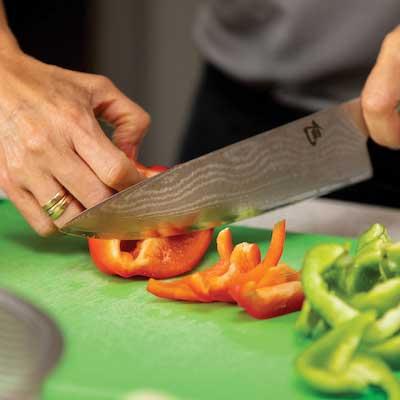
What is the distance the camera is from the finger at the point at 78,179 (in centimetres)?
158

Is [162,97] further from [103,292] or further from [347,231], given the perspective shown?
[103,292]

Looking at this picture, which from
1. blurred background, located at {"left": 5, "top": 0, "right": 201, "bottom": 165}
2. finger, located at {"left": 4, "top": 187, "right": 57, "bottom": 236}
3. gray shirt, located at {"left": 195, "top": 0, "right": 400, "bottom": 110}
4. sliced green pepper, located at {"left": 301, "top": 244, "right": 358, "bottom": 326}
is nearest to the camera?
sliced green pepper, located at {"left": 301, "top": 244, "right": 358, "bottom": 326}

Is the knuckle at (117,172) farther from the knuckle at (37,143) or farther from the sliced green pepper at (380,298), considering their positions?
the sliced green pepper at (380,298)

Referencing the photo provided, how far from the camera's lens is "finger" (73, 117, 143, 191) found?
1569 mm

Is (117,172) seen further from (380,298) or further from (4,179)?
(380,298)

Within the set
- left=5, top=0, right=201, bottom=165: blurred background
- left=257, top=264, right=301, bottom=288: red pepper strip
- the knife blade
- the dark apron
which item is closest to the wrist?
the knife blade

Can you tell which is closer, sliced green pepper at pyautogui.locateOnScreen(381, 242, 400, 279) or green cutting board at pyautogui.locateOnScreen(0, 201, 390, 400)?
green cutting board at pyautogui.locateOnScreen(0, 201, 390, 400)

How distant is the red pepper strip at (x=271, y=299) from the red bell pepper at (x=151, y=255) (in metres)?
0.20

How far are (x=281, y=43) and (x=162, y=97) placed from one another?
6.12ft

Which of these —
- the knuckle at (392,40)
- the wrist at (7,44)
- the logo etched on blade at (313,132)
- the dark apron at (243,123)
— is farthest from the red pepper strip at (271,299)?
the dark apron at (243,123)

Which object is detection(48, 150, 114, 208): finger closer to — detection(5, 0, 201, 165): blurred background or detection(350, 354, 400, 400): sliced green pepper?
detection(350, 354, 400, 400): sliced green pepper

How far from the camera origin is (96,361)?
A: 1306 millimetres

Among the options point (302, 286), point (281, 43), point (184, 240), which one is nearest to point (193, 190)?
point (184, 240)

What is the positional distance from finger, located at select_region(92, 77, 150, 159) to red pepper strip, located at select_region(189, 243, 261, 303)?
0.36 m
